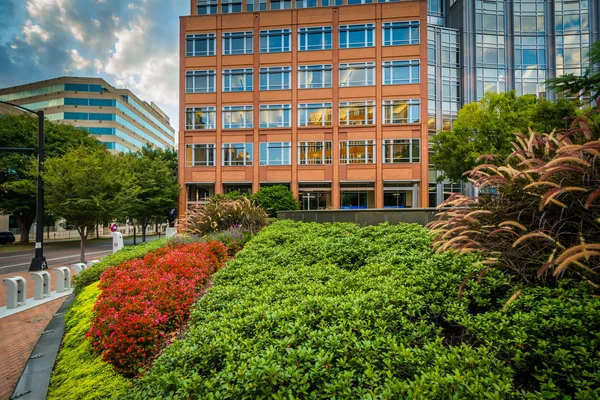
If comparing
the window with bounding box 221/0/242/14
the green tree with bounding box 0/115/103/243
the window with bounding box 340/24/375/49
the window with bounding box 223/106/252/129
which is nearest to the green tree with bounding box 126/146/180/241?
the green tree with bounding box 0/115/103/243

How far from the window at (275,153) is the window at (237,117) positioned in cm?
296

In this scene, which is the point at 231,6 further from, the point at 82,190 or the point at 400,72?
the point at 82,190

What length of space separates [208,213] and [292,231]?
16.4 feet

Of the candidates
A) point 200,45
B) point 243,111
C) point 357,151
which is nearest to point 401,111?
point 357,151

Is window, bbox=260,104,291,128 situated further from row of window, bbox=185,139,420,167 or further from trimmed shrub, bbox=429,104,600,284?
trimmed shrub, bbox=429,104,600,284

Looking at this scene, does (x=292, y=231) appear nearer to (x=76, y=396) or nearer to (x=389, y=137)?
(x=76, y=396)

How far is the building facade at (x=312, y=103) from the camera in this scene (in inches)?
1108

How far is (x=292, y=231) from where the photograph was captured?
7.52 metres

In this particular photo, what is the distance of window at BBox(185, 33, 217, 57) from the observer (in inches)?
1188

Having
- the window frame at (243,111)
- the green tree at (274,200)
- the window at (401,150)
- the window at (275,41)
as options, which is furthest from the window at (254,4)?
the green tree at (274,200)

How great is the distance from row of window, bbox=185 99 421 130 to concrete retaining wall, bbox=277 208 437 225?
19.9 metres

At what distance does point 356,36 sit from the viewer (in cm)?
2881

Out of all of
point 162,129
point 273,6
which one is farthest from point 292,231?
point 162,129

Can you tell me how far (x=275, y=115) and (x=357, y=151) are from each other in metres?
9.02
